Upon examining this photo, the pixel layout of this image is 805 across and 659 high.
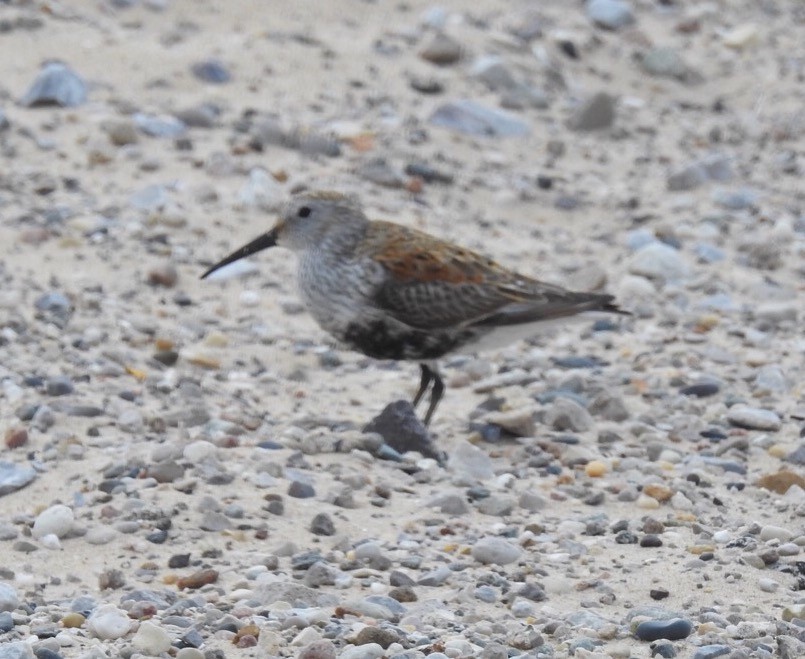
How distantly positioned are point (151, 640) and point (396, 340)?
301cm

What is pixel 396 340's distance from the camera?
770 cm

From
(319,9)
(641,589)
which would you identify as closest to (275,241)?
(641,589)

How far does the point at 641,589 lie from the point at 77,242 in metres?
4.71

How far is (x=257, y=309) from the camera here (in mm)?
9109

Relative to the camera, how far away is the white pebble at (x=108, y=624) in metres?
5.03

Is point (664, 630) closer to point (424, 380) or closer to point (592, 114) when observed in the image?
point (424, 380)

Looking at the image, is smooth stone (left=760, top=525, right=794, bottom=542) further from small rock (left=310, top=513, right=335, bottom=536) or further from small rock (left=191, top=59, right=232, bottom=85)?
small rock (left=191, top=59, right=232, bottom=85)

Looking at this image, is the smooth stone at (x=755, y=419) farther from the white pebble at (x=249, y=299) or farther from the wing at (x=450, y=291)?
the white pebble at (x=249, y=299)

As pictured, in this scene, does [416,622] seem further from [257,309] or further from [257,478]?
[257,309]

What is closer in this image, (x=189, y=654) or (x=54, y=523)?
(x=189, y=654)

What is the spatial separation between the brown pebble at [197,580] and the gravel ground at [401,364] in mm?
35

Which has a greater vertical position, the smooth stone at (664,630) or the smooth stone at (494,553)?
the smooth stone at (664,630)

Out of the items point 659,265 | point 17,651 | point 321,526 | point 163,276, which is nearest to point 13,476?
point 321,526

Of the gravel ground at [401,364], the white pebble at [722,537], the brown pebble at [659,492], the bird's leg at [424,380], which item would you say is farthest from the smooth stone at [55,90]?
A: the white pebble at [722,537]
